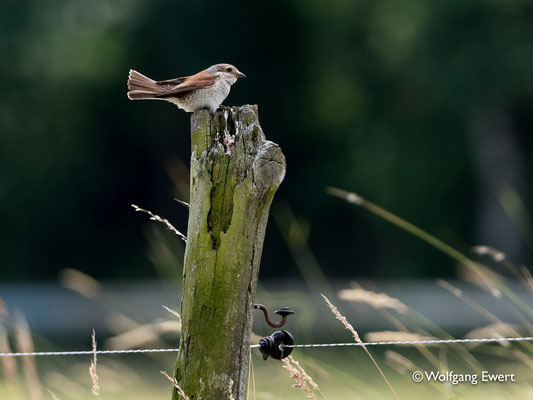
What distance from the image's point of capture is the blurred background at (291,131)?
18.3 metres

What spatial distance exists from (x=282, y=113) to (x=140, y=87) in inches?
648

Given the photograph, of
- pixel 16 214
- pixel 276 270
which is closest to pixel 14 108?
pixel 16 214

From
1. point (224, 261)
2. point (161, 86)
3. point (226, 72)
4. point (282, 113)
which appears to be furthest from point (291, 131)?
point (224, 261)

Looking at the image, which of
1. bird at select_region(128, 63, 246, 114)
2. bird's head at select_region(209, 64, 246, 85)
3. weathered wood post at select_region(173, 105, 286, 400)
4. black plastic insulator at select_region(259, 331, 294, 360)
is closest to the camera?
weathered wood post at select_region(173, 105, 286, 400)

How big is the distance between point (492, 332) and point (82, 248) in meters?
18.0

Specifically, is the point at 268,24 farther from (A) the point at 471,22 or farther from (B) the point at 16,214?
(B) the point at 16,214

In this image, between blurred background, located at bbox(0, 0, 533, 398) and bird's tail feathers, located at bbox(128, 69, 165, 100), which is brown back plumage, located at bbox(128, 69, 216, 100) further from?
blurred background, located at bbox(0, 0, 533, 398)

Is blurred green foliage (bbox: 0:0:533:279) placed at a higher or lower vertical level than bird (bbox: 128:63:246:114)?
higher

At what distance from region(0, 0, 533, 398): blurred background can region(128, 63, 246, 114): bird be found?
45.0 feet

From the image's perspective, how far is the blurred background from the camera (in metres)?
18.3

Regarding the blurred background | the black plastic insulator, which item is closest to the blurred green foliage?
the blurred background

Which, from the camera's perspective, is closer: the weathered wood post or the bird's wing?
the weathered wood post

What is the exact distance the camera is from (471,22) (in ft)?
59.1

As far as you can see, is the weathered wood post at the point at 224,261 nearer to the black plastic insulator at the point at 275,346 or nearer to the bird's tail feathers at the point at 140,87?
the black plastic insulator at the point at 275,346
